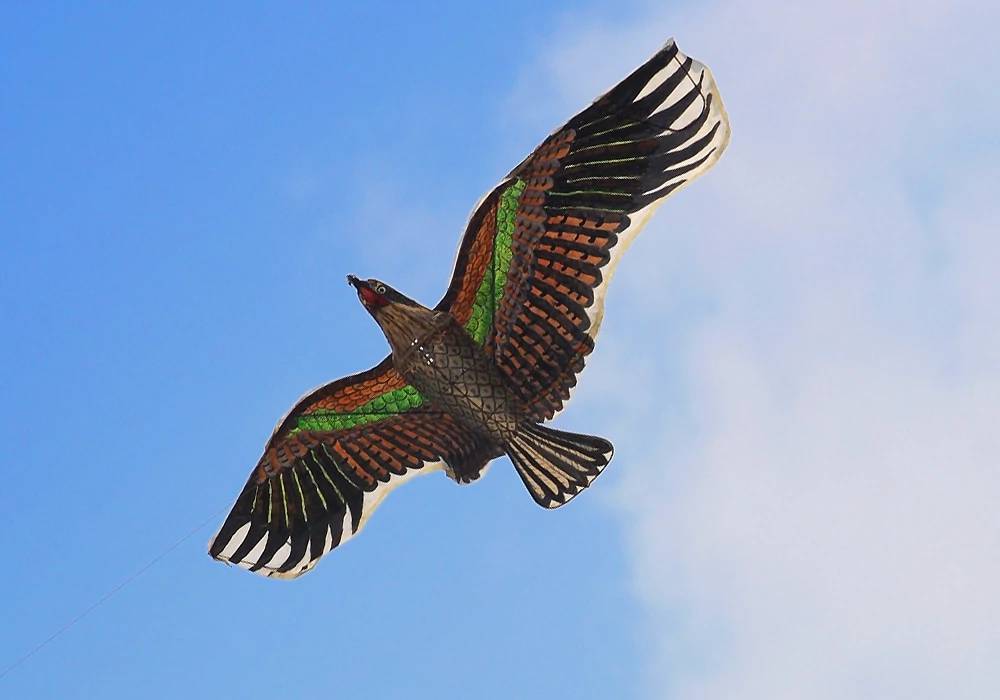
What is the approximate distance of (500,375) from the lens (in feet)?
29.5

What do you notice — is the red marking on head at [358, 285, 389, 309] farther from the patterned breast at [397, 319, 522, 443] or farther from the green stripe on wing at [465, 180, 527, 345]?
the green stripe on wing at [465, 180, 527, 345]

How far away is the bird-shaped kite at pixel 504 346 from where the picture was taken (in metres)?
8.26

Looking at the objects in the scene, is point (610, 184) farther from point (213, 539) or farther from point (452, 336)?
point (213, 539)

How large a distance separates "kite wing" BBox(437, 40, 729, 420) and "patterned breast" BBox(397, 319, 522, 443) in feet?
0.35

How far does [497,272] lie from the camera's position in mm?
8773

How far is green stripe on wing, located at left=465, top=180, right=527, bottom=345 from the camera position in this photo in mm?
8523

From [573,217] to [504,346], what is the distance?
1.04 m

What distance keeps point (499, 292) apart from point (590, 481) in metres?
1.44

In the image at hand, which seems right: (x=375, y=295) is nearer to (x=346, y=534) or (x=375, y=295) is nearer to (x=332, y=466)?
(x=332, y=466)

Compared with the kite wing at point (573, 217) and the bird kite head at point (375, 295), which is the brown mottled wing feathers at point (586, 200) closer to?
the kite wing at point (573, 217)

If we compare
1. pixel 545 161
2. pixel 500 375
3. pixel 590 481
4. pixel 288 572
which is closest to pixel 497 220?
pixel 545 161

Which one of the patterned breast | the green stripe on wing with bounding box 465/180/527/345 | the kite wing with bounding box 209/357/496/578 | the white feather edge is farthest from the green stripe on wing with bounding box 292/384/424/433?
the green stripe on wing with bounding box 465/180/527/345

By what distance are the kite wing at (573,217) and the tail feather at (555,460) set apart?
7.7 inches

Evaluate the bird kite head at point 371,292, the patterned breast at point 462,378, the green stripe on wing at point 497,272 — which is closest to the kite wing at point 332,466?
the patterned breast at point 462,378
